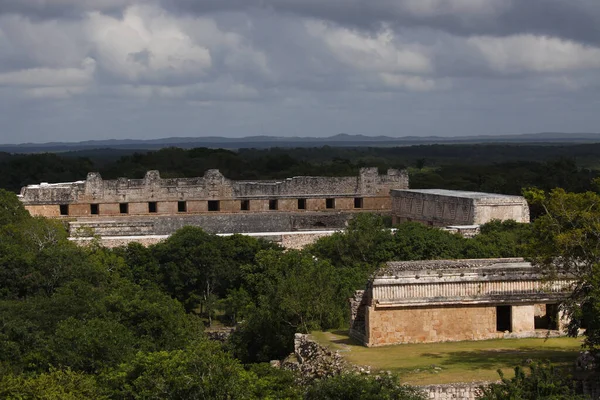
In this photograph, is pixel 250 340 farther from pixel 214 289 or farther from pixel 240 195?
pixel 240 195

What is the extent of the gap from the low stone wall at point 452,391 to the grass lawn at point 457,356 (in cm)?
27

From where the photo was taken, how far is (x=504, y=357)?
19016mm

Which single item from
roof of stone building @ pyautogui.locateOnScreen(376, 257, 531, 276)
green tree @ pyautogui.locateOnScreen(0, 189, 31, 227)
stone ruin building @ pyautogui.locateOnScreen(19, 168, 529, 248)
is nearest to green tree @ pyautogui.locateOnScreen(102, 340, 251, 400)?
roof of stone building @ pyautogui.locateOnScreen(376, 257, 531, 276)

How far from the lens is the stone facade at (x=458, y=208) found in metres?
40.0

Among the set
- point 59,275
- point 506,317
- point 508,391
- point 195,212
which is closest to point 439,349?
point 506,317

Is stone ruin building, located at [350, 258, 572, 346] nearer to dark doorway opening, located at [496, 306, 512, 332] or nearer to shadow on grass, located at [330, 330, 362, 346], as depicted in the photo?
dark doorway opening, located at [496, 306, 512, 332]

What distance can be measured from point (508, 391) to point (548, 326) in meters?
5.18

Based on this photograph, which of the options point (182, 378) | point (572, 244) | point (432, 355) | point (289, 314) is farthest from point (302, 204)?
point (182, 378)

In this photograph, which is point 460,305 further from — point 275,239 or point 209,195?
point 209,195

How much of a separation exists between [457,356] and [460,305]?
1.53m

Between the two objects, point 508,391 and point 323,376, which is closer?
point 508,391

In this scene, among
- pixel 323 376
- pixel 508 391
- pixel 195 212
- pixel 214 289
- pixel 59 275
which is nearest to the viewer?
pixel 508 391

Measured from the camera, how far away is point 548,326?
21.1 metres

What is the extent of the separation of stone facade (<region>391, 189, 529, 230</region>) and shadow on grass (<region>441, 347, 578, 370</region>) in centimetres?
1926
